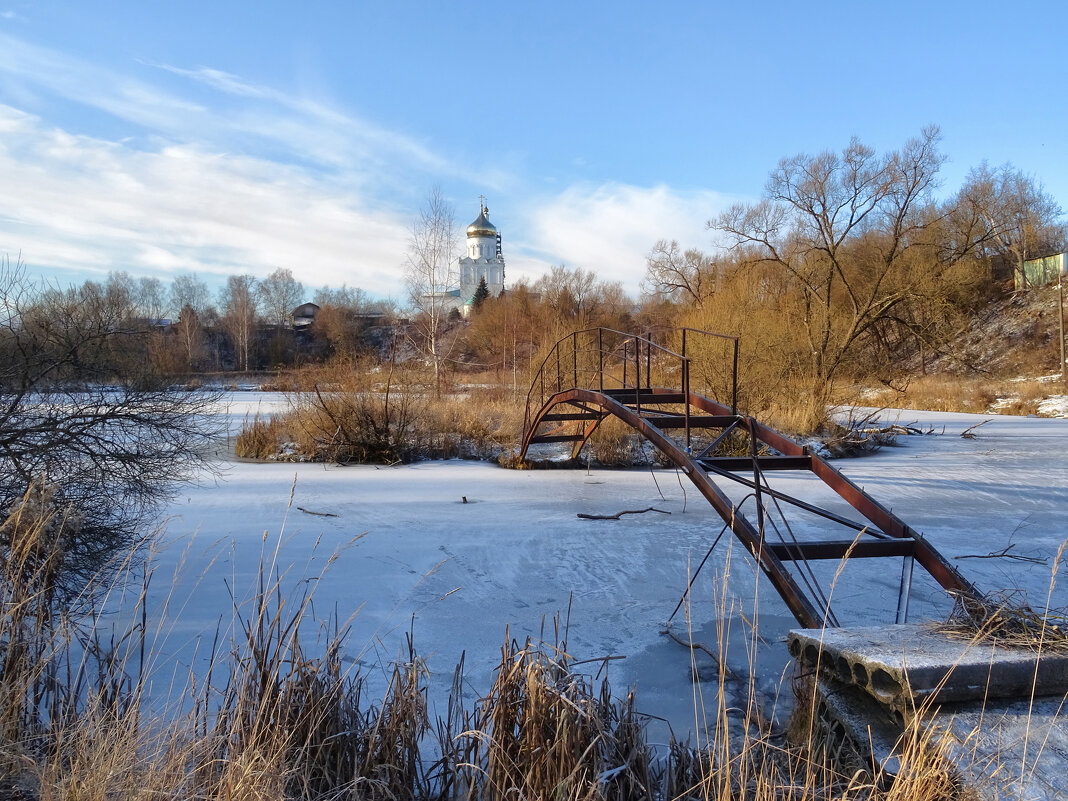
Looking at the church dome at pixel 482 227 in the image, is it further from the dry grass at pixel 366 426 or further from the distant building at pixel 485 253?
the dry grass at pixel 366 426

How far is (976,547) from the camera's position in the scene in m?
7.55

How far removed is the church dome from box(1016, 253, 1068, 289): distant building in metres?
63.0

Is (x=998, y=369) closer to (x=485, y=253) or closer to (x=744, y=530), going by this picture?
(x=744, y=530)

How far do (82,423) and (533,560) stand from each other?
163 inches

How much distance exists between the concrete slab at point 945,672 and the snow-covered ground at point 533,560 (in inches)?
23.9

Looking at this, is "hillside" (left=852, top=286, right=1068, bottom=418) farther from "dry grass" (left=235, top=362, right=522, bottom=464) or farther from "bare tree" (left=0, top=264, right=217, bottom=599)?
"bare tree" (left=0, top=264, right=217, bottom=599)

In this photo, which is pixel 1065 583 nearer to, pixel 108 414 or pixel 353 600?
pixel 353 600

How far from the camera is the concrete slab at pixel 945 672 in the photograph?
2908mm

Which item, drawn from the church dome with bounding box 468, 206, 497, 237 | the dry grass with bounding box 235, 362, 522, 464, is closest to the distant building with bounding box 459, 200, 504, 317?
the church dome with bounding box 468, 206, 497, 237

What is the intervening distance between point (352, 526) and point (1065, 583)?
7092 millimetres

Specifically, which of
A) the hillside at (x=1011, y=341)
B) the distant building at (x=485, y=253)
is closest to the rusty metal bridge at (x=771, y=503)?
the hillside at (x=1011, y=341)

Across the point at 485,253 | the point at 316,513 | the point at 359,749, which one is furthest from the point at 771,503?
the point at 485,253

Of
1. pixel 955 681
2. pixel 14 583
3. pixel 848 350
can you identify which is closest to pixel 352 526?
pixel 14 583

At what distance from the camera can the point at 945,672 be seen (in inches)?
115
